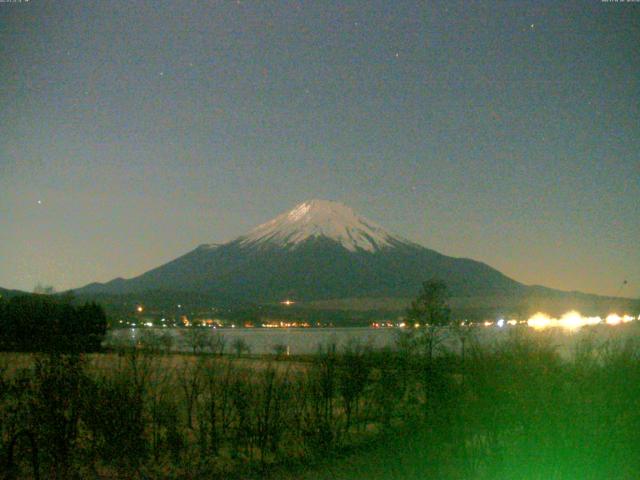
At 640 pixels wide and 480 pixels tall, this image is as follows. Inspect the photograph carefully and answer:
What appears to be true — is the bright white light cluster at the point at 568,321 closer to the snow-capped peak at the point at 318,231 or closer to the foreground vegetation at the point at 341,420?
the foreground vegetation at the point at 341,420

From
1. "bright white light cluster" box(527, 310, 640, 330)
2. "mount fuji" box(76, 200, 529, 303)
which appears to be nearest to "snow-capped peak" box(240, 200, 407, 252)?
"mount fuji" box(76, 200, 529, 303)

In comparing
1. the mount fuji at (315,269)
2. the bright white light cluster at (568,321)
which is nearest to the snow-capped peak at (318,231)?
the mount fuji at (315,269)

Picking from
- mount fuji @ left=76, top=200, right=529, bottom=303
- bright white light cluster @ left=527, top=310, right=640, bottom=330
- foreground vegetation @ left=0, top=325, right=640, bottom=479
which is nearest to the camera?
foreground vegetation @ left=0, top=325, right=640, bottom=479

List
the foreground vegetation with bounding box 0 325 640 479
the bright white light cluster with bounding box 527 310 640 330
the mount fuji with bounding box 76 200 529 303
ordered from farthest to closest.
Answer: the mount fuji with bounding box 76 200 529 303 → the bright white light cluster with bounding box 527 310 640 330 → the foreground vegetation with bounding box 0 325 640 479

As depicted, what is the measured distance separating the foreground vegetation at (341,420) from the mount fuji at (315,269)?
298 feet

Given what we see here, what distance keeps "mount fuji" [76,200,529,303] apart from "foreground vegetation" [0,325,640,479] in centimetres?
9076

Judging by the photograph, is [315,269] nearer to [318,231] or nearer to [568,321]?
[318,231]

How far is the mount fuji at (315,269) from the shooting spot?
380 feet

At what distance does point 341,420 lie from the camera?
13.2 meters

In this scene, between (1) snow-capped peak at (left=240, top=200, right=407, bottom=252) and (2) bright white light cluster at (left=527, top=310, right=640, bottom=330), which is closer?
(2) bright white light cluster at (left=527, top=310, right=640, bottom=330)

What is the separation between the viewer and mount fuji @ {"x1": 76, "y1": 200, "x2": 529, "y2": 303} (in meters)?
116

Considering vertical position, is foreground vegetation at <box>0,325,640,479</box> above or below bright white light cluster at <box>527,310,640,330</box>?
below

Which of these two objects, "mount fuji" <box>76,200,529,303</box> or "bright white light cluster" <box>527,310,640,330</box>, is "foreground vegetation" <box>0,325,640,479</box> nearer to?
"bright white light cluster" <box>527,310,640,330</box>

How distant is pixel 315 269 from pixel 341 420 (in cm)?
11884
